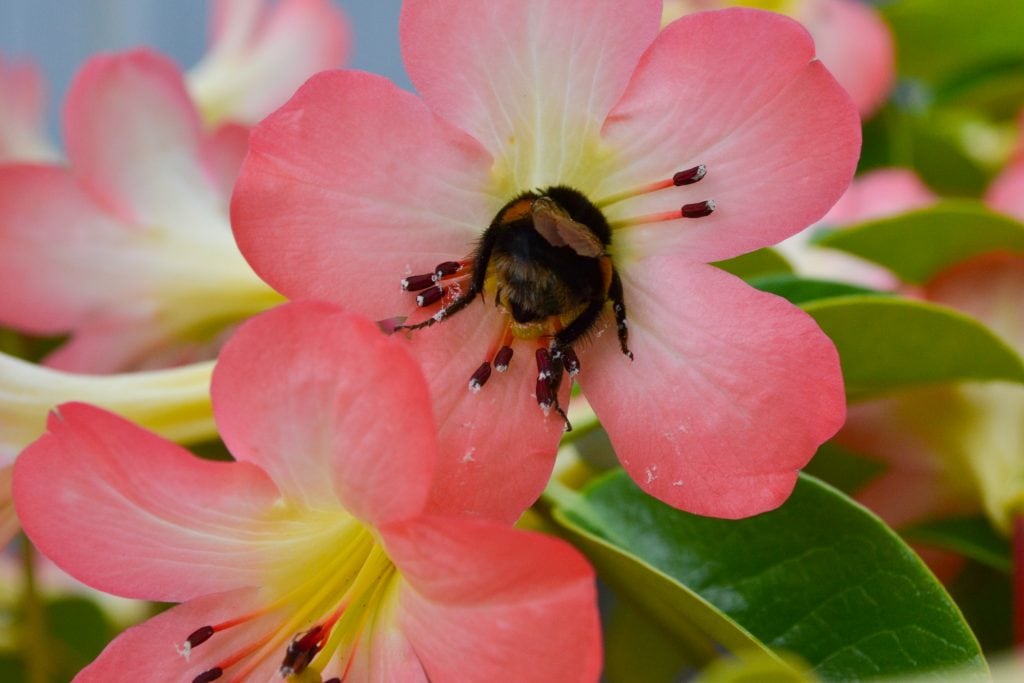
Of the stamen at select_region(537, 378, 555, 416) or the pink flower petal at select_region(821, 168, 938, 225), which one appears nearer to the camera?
the stamen at select_region(537, 378, 555, 416)

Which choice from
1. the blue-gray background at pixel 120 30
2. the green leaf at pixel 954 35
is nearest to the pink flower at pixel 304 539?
the green leaf at pixel 954 35

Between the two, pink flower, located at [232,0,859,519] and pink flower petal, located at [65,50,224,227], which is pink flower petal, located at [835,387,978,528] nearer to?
pink flower, located at [232,0,859,519]

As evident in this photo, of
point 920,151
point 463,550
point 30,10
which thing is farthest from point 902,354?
point 30,10

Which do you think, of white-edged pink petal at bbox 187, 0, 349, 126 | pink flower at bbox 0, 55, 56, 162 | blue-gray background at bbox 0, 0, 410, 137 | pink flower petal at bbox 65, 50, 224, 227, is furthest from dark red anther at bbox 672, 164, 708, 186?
blue-gray background at bbox 0, 0, 410, 137

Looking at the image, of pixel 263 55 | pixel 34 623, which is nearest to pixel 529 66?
pixel 34 623

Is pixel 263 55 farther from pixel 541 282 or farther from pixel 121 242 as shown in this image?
pixel 541 282

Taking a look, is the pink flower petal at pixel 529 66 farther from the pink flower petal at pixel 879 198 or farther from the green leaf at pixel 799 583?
the pink flower petal at pixel 879 198

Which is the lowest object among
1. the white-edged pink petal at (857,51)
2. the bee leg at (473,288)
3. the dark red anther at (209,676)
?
the white-edged pink petal at (857,51)
